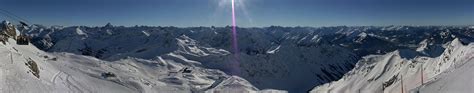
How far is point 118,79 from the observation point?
110 metres

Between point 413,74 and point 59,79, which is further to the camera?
point 413,74

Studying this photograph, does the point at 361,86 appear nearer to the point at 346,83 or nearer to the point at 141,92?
the point at 346,83

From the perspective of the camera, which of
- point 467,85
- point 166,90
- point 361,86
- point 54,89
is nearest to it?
point 467,85

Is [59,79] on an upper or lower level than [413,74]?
upper

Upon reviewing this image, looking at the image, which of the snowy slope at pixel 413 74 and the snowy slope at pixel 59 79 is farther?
the snowy slope at pixel 59 79

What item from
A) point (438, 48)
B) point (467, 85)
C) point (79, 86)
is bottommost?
point (438, 48)

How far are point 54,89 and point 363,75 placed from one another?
265ft

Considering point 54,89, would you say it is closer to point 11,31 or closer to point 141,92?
point 141,92

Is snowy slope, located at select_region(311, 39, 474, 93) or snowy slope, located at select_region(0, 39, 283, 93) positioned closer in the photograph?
snowy slope, located at select_region(311, 39, 474, 93)

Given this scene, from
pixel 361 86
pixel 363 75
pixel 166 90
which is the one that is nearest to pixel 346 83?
pixel 363 75

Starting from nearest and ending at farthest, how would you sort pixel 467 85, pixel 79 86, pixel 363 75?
1. pixel 467 85
2. pixel 79 86
3. pixel 363 75

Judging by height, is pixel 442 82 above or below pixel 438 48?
above

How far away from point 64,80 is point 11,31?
43.7 meters

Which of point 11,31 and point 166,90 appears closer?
point 11,31
